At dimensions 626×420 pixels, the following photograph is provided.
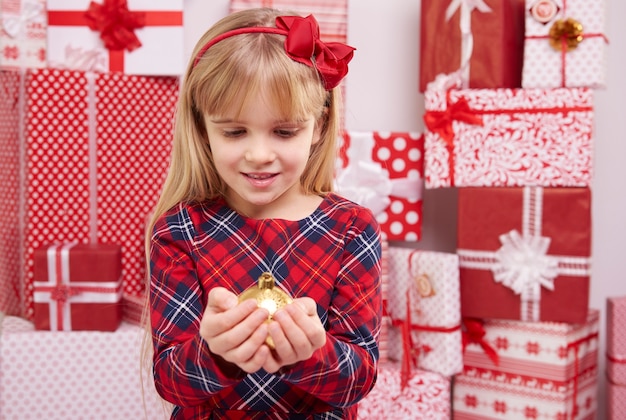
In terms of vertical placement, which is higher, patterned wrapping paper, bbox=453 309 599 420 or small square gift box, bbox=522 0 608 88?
small square gift box, bbox=522 0 608 88

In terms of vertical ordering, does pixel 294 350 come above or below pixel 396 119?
below

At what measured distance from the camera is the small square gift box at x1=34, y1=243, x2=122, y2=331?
1.62 m

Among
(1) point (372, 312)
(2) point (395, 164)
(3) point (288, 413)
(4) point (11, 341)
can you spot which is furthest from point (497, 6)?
(4) point (11, 341)

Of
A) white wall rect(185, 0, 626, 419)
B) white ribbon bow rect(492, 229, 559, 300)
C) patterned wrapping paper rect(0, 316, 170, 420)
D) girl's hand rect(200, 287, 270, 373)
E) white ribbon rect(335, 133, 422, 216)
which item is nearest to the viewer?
girl's hand rect(200, 287, 270, 373)

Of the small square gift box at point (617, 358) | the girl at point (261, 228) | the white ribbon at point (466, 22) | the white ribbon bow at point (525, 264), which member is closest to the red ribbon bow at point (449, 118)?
the white ribbon at point (466, 22)

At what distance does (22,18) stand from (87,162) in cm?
40

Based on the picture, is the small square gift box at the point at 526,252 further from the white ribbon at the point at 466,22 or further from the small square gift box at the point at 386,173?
the white ribbon at the point at 466,22

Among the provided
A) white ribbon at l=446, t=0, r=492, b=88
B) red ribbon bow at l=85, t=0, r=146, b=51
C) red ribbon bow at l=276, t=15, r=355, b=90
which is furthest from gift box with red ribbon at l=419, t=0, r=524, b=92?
red ribbon bow at l=276, t=15, r=355, b=90

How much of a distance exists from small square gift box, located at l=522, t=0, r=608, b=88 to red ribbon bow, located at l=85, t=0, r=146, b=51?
99 cm

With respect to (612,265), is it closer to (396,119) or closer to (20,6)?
(396,119)

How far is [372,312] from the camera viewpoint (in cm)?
96

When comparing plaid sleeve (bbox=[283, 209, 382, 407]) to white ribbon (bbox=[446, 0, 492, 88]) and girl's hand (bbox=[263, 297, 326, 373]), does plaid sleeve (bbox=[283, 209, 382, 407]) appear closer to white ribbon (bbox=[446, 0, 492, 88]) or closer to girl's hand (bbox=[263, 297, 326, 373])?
girl's hand (bbox=[263, 297, 326, 373])

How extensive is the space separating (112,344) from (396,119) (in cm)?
104

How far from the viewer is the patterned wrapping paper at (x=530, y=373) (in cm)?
173
